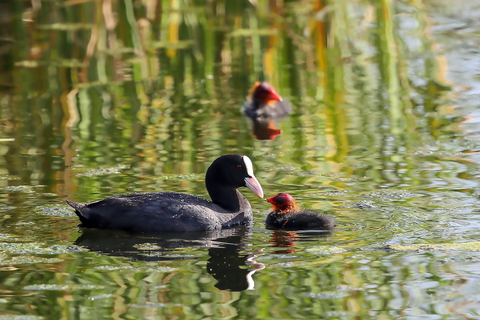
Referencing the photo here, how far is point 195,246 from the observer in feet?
20.7

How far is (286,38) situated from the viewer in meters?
16.2

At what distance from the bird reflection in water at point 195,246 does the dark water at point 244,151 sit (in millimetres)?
23

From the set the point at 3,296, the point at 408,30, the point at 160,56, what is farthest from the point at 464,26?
the point at 3,296

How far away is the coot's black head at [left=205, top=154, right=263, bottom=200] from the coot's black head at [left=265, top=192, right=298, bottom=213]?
0.27m

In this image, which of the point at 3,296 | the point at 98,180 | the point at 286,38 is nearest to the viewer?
the point at 3,296

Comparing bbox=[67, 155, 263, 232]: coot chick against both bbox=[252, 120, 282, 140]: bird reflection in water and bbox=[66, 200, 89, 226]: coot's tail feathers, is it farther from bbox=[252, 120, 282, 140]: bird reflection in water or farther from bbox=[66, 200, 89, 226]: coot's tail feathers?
bbox=[252, 120, 282, 140]: bird reflection in water

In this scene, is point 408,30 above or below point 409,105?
above

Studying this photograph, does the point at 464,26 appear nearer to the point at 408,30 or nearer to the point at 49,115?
the point at 408,30

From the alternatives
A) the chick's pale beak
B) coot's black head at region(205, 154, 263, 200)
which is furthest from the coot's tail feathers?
the chick's pale beak

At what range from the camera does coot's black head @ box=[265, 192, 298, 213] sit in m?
6.88

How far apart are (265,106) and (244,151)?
6.53ft

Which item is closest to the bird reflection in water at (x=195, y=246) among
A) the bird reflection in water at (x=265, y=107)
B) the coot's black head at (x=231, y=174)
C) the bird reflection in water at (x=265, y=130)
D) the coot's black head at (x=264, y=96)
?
the coot's black head at (x=231, y=174)

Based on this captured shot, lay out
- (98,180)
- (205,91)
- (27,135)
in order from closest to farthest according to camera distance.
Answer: (98,180) → (27,135) → (205,91)

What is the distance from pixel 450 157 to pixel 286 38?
26.0 feet
